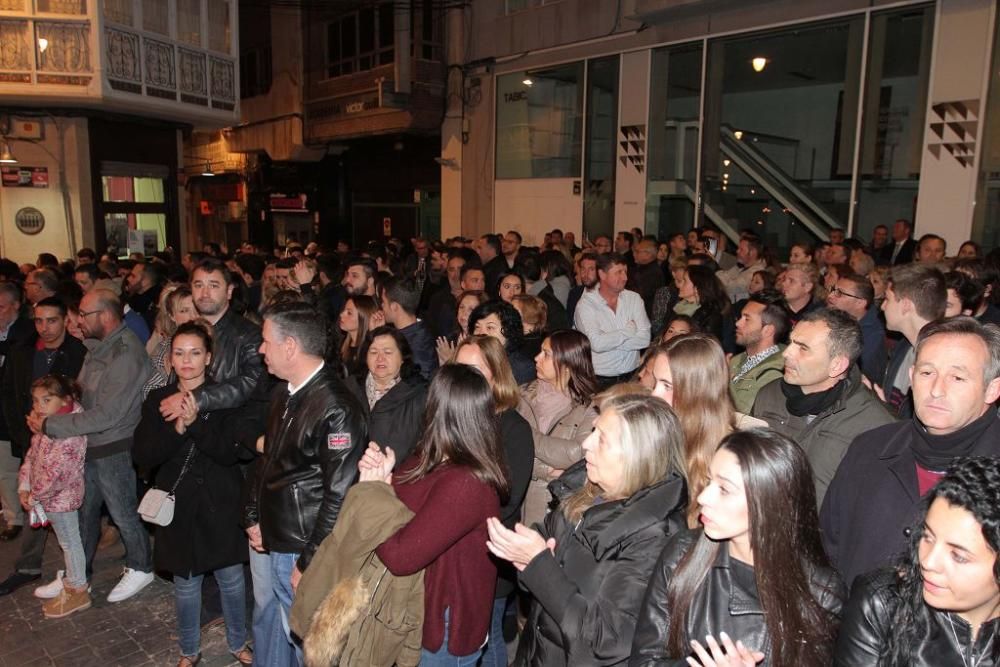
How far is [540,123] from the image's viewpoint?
15680mm

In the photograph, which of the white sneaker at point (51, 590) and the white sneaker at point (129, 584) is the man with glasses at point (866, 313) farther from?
the white sneaker at point (51, 590)

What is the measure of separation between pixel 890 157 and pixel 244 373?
395 inches

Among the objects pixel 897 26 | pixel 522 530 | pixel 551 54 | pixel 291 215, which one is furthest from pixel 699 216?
pixel 291 215

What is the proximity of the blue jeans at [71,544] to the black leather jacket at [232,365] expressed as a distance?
4.69 ft

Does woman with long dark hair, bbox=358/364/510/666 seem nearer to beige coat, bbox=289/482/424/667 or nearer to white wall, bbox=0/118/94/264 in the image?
beige coat, bbox=289/482/424/667

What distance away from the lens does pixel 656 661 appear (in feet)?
6.81

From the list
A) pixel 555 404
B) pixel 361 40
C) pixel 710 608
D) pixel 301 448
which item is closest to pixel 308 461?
pixel 301 448

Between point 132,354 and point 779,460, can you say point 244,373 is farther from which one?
point 779,460

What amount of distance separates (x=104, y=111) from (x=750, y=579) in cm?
1511

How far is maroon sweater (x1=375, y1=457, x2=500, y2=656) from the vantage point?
257cm

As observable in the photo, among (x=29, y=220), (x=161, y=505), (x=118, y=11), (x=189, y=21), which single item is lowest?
(x=161, y=505)

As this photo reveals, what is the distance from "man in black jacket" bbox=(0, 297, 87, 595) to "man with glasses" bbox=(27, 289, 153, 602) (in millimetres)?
448

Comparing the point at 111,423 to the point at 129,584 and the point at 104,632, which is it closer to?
the point at 129,584

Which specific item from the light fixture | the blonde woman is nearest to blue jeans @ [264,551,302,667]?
the blonde woman
